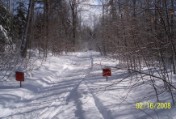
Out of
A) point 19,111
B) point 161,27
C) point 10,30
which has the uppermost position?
point 10,30

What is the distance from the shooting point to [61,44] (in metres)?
26.8

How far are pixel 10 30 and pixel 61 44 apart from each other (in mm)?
12163

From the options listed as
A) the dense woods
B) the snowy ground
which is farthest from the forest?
the snowy ground

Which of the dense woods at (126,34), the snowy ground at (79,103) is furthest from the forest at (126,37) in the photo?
the snowy ground at (79,103)

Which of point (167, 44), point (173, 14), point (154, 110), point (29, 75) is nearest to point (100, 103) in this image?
point (154, 110)

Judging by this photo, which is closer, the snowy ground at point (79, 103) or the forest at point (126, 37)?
the forest at point (126, 37)

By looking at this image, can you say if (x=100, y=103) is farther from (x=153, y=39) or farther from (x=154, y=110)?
(x=153, y=39)
